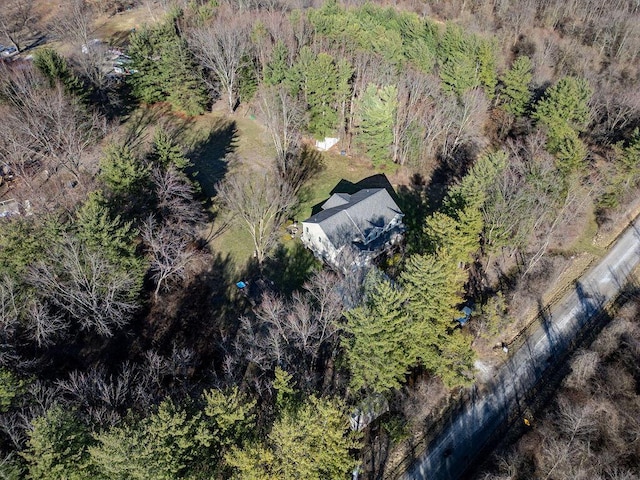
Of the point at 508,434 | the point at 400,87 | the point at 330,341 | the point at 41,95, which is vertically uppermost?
the point at 41,95

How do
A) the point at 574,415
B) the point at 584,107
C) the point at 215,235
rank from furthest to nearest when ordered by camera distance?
the point at 584,107
the point at 215,235
the point at 574,415

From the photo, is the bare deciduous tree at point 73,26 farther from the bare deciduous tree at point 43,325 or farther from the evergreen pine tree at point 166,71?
the bare deciduous tree at point 43,325

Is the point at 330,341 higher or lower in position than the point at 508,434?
higher

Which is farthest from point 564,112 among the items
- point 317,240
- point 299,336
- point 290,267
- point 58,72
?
point 58,72

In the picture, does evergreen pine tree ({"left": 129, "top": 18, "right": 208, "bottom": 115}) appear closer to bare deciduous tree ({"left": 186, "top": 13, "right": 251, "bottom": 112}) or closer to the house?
bare deciduous tree ({"left": 186, "top": 13, "right": 251, "bottom": 112})

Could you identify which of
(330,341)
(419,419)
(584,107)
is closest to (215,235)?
(330,341)

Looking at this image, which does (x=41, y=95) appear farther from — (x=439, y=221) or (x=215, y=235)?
(x=439, y=221)
